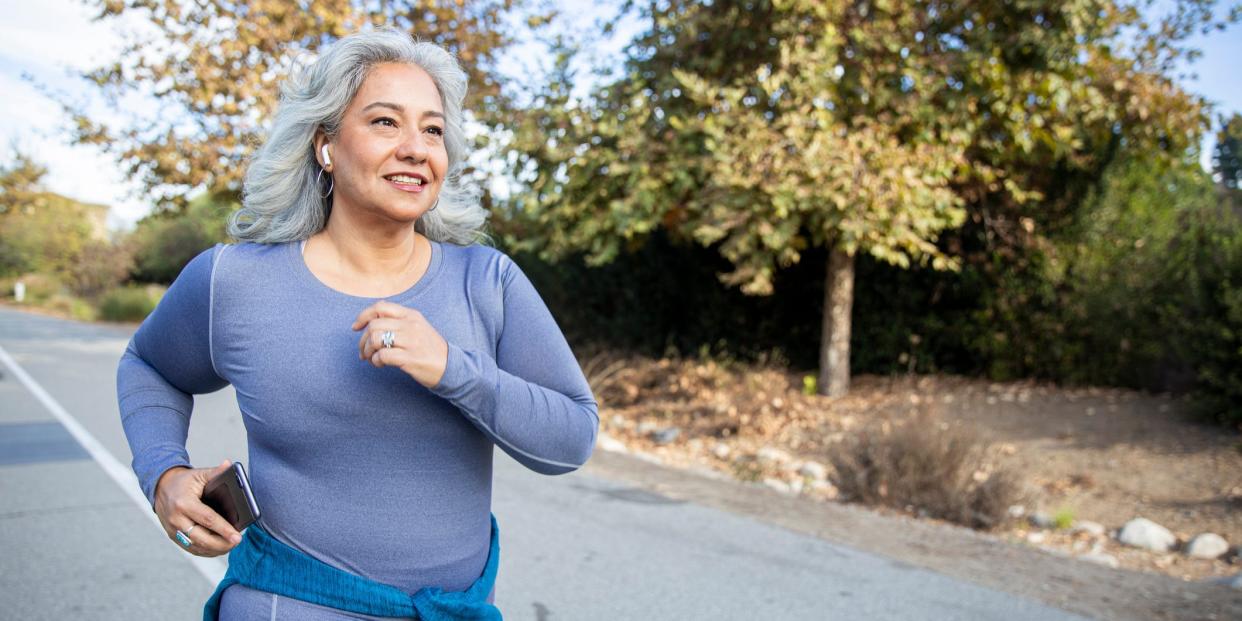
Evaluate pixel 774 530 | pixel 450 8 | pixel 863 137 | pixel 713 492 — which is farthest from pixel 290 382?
pixel 450 8

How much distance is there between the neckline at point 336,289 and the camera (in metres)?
1.86

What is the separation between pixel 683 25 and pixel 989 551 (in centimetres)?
689

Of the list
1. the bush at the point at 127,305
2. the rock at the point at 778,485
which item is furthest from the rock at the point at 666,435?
the bush at the point at 127,305

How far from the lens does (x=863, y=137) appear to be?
9539 mm

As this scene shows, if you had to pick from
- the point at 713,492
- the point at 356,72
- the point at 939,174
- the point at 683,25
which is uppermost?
the point at 683,25

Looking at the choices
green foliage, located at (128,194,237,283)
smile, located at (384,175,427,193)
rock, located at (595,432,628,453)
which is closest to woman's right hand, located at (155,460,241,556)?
smile, located at (384,175,427,193)

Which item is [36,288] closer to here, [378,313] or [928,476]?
[928,476]

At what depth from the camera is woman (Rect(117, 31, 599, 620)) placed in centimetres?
177

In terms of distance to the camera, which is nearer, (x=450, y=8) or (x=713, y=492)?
(x=713, y=492)

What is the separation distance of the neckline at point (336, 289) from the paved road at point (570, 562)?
284 centimetres

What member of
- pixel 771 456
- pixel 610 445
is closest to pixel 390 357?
pixel 771 456

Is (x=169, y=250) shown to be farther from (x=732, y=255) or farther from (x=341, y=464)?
(x=341, y=464)

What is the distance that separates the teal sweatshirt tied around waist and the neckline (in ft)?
1.57

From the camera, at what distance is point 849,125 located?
10.3 metres
